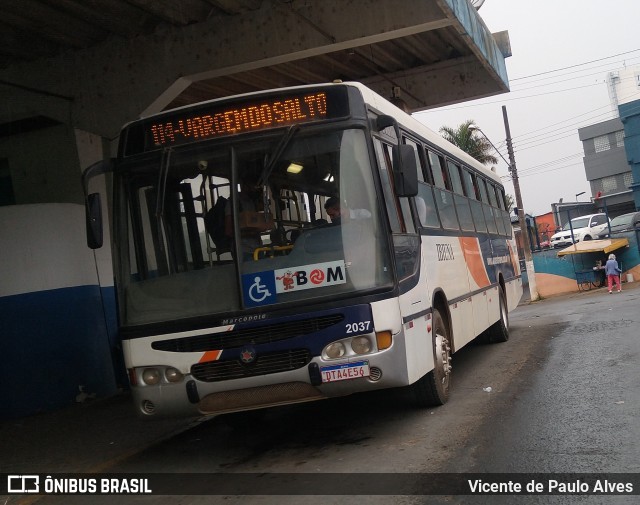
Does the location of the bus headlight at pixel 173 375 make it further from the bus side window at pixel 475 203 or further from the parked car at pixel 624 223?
the parked car at pixel 624 223

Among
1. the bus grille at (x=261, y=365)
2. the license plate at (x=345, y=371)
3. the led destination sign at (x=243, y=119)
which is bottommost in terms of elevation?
the license plate at (x=345, y=371)

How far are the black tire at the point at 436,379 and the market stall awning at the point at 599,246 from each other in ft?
81.0

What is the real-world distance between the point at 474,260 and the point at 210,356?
554 centimetres

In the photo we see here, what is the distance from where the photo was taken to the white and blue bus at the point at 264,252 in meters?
6.46

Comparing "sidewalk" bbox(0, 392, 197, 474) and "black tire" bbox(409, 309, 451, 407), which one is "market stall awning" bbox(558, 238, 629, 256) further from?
"black tire" bbox(409, 309, 451, 407)

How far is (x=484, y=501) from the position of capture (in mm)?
4895

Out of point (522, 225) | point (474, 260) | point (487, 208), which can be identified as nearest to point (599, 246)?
point (522, 225)

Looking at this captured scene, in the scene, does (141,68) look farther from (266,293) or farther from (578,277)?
(578,277)

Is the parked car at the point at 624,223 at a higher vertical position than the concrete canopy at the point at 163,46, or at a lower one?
lower

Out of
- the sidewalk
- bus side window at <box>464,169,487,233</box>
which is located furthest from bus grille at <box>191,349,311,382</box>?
bus side window at <box>464,169,487,233</box>

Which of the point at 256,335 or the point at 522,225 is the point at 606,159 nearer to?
the point at 522,225

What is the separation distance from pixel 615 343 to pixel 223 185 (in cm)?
777

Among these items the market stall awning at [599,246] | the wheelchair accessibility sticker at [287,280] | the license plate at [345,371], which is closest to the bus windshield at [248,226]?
the wheelchair accessibility sticker at [287,280]

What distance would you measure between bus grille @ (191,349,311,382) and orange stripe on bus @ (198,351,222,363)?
0.04m
